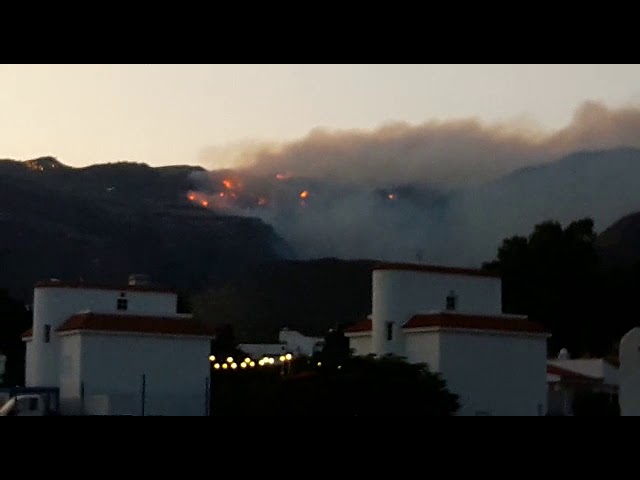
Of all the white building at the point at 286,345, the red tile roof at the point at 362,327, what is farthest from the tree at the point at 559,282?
the red tile roof at the point at 362,327

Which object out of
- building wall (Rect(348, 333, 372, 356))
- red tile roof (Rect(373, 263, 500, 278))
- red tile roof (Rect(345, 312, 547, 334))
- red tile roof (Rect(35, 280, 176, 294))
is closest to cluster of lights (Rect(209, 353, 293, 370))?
building wall (Rect(348, 333, 372, 356))

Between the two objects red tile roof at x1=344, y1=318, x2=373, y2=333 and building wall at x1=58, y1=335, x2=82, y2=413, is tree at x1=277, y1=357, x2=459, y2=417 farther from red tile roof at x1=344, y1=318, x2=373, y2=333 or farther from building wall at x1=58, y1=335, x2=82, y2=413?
building wall at x1=58, y1=335, x2=82, y2=413

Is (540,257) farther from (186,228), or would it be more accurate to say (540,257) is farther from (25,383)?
(25,383)

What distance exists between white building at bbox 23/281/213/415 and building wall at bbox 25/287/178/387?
4 cm

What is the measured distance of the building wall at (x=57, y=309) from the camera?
2092cm

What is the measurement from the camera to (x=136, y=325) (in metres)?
19.9

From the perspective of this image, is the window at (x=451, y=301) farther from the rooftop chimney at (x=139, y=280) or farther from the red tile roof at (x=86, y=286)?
the rooftop chimney at (x=139, y=280)

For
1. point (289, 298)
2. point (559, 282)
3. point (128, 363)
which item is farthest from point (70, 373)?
point (559, 282)

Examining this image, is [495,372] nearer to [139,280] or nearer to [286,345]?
[139,280]

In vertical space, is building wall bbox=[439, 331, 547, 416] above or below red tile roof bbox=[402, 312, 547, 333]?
below

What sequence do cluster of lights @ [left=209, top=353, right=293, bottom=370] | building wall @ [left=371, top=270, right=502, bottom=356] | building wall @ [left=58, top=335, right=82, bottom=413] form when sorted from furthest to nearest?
cluster of lights @ [left=209, top=353, right=293, bottom=370]
building wall @ [left=371, top=270, right=502, bottom=356]
building wall @ [left=58, top=335, right=82, bottom=413]

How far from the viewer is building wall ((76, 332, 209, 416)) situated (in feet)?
63.9
